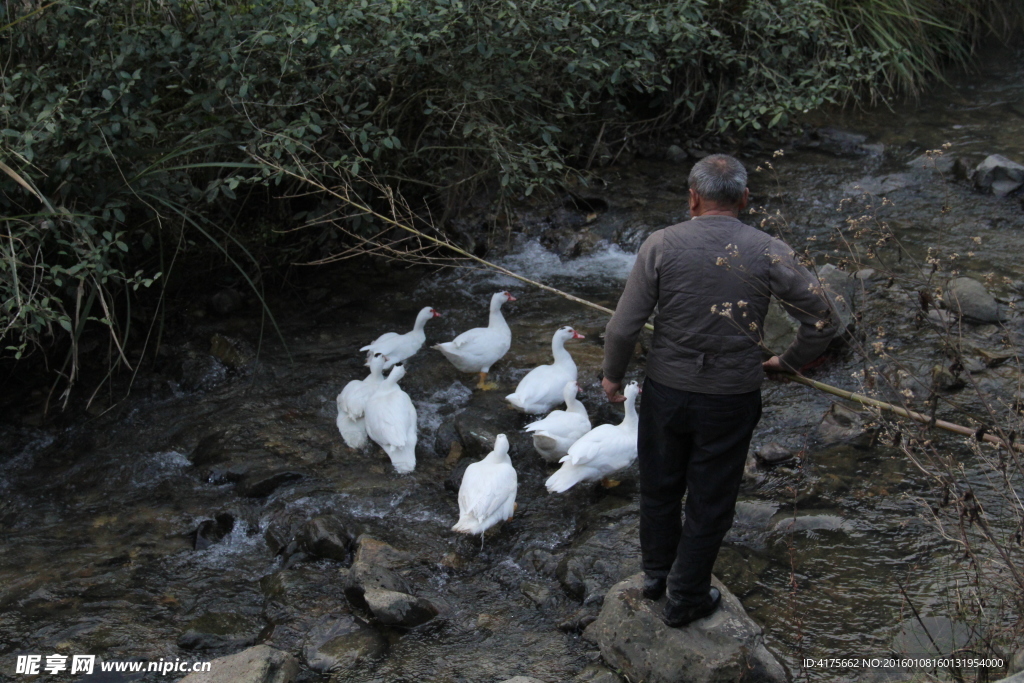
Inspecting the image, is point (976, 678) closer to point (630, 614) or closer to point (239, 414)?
point (630, 614)

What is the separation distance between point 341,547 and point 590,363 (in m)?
2.74

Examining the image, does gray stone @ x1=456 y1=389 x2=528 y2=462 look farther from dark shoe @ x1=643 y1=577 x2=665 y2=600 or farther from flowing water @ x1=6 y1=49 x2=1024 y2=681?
dark shoe @ x1=643 y1=577 x2=665 y2=600

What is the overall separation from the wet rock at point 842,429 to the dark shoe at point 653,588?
2.22 meters

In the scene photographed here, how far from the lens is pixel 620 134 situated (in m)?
10.4

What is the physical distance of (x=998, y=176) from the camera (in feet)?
28.7

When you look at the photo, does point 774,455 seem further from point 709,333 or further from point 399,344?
point 399,344

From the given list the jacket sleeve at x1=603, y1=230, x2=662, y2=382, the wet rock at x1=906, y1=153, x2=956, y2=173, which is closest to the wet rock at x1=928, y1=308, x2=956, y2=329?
the jacket sleeve at x1=603, y1=230, x2=662, y2=382

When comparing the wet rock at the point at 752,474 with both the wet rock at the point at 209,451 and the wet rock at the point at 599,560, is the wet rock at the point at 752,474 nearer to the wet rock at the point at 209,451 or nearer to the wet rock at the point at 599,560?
the wet rock at the point at 599,560

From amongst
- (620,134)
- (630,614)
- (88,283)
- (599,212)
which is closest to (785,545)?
(630,614)

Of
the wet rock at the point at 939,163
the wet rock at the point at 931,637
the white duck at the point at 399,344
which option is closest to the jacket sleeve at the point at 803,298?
the wet rock at the point at 931,637

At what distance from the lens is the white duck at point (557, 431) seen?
5422mm

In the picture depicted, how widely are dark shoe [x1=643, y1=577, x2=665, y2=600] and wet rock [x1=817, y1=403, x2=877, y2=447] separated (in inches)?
87.5

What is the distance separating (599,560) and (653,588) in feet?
2.37

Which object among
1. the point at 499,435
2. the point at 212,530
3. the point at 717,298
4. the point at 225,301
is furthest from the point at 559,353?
the point at 225,301
